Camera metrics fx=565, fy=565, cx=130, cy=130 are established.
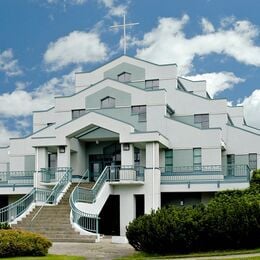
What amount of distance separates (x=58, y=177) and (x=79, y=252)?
14.8 meters

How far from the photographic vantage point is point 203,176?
117ft

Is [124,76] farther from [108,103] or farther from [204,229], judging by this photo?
[204,229]

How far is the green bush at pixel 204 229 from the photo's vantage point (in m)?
18.7

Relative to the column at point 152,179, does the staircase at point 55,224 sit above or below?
below

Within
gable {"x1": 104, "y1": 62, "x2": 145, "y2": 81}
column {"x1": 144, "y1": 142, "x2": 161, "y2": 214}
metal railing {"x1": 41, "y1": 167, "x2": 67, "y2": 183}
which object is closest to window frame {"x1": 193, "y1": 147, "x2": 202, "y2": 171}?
column {"x1": 144, "y1": 142, "x2": 161, "y2": 214}

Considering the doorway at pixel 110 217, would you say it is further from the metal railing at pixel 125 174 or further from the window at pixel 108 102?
the window at pixel 108 102

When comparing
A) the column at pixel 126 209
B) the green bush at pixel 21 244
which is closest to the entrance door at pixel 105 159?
the column at pixel 126 209

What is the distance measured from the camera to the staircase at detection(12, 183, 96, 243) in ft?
85.4

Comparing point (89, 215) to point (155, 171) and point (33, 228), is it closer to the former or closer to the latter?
point (33, 228)

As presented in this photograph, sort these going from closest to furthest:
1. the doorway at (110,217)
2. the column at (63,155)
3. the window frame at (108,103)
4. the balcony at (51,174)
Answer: the balcony at (51,174) < the column at (63,155) < the doorway at (110,217) < the window frame at (108,103)

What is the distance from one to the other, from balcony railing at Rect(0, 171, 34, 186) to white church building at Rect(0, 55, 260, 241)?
84 mm

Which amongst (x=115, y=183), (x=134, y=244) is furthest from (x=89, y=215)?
(x=134, y=244)

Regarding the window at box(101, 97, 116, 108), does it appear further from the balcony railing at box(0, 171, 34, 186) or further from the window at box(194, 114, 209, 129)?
the balcony railing at box(0, 171, 34, 186)

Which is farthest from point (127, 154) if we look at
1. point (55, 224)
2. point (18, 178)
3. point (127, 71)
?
point (127, 71)
